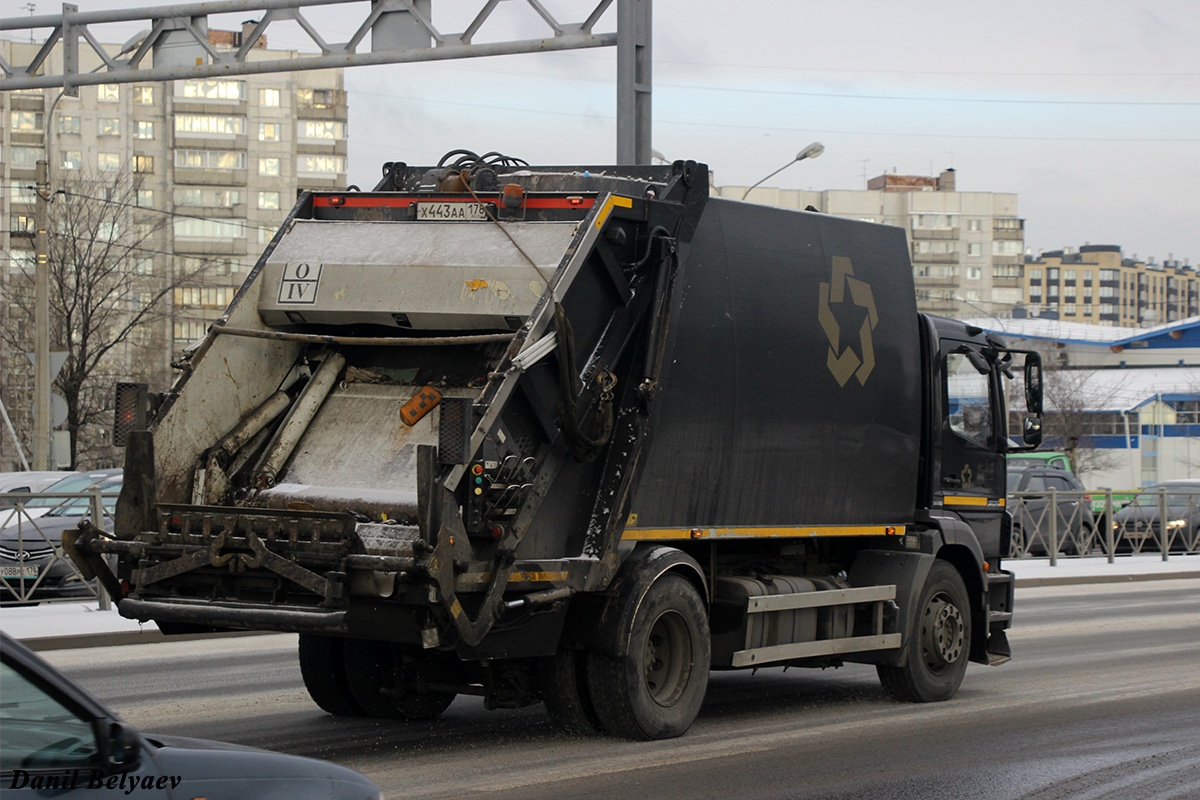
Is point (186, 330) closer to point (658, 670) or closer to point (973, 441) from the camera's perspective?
point (973, 441)

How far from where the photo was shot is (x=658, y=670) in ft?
28.0

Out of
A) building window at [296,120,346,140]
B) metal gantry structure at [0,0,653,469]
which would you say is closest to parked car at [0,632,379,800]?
metal gantry structure at [0,0,653,469]

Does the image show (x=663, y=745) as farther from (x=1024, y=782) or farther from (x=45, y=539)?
(x=45, y=539)

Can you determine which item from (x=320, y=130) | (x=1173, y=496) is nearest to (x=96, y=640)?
(x=1173, y=496)

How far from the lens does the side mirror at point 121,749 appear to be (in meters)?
3.48

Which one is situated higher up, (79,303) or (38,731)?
(79,303)

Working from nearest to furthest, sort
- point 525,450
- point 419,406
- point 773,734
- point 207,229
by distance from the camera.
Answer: point 525,450 → point 419,406 → point 773,734 → point 207,229

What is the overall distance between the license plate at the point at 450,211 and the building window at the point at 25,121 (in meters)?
84.1

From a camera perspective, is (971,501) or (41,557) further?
(41,557)

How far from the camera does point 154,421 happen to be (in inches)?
315

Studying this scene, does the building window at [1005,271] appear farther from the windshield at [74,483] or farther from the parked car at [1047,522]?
the windshield at [74,483]

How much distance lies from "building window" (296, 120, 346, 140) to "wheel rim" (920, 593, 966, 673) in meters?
87.2

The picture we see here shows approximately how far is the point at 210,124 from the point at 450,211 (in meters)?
85.7

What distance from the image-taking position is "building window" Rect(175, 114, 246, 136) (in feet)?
294
